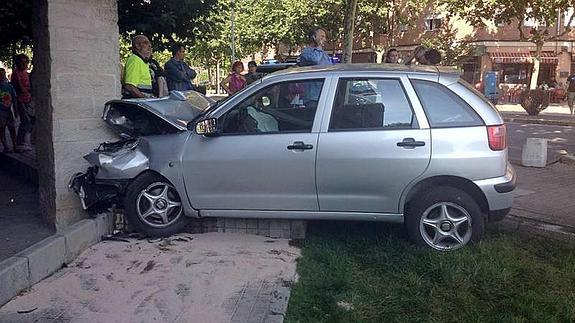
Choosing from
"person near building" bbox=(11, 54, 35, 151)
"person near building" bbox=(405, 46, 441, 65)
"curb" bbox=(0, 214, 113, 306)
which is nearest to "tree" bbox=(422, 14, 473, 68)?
"person near building" bbox=(405, 46, 441, 65)

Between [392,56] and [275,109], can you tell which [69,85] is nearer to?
[275,109]

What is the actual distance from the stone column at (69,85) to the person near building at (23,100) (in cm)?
478

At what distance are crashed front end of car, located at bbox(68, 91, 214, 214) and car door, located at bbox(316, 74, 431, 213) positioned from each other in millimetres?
1502

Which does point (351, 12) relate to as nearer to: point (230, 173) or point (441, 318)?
point (230, 173)

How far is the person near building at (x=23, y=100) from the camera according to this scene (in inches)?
390

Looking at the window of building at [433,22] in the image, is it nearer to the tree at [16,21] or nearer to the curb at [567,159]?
the curb at [567,159]

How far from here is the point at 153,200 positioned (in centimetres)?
541

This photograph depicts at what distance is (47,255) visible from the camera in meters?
4.49

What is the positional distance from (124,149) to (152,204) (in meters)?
0.63

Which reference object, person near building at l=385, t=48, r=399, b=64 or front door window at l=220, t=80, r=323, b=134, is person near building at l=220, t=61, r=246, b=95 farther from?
front door window at l=220, t=80, r=323, b=134

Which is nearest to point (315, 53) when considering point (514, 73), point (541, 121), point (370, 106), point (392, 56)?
point (392, 56)

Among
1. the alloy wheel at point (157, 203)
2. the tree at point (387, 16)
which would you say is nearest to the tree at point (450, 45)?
the tree at point (387, 16)

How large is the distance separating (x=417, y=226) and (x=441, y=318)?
4.34 ft

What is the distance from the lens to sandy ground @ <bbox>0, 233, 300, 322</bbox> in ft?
12.7
